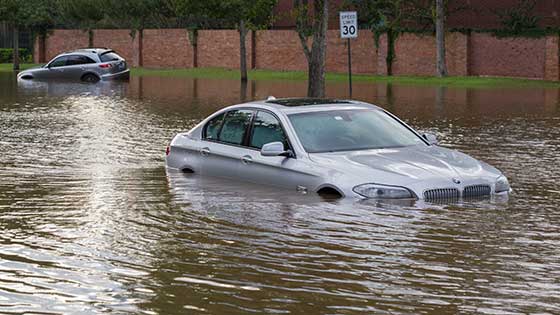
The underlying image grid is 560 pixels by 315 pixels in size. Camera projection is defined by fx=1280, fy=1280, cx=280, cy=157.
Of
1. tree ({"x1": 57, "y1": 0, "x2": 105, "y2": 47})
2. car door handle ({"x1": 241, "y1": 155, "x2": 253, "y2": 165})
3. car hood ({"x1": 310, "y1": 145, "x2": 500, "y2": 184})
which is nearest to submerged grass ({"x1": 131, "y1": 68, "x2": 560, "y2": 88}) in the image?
tree ({"x1": 57, "y1": 0, "x2": 105, "y2": 47})

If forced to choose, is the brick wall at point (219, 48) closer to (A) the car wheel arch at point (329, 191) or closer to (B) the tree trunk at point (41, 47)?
(B) the tree trunk at point (41, 47)

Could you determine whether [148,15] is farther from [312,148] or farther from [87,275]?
[87,275]

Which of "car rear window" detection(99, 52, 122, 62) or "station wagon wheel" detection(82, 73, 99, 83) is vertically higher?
"car rear window" detection(99, 52, 122, 62)

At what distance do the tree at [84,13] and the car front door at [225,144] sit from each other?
55.6 meters

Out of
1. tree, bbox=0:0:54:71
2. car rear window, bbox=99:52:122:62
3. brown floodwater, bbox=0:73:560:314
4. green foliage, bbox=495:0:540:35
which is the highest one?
tree, bbox=0:0:54:71

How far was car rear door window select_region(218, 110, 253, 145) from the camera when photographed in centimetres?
1502

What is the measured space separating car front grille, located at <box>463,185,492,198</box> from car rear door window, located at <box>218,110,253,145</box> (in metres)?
2.95

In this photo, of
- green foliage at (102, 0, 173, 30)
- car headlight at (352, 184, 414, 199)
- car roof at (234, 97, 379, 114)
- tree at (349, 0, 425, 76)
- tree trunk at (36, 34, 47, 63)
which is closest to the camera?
car headlight at (352, 184, 414, 199)

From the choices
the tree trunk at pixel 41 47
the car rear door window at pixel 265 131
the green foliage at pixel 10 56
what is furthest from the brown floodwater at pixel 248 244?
the green foliage at pixel 10 56

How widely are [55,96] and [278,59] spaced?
22.8 meters

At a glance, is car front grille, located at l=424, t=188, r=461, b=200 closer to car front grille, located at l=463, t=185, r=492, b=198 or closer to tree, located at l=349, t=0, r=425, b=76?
car front grille, located at l=463, t=185, r=492, b=198

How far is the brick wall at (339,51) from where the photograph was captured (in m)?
50.8

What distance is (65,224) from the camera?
12.5m

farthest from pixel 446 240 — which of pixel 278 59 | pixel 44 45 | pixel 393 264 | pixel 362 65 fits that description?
pixel 44 45
